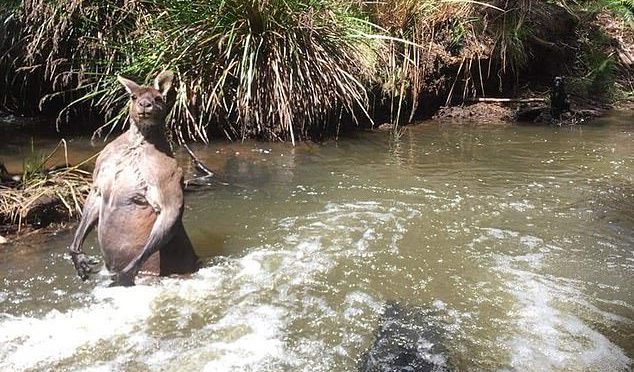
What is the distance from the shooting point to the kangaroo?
432cm

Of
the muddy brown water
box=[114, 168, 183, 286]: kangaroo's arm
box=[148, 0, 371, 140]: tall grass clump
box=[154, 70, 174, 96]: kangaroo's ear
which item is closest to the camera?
the muddy brown water

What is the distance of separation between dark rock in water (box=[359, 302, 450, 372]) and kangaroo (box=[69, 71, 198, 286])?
1.36 meters

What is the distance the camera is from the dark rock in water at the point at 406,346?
3547 millimetres

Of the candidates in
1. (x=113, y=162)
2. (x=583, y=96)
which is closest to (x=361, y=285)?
(x=113, y=162)

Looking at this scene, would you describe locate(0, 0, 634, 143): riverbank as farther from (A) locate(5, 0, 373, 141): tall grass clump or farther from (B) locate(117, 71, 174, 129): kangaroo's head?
(B) locate(117, 71, 174, 129): kangaroo's head

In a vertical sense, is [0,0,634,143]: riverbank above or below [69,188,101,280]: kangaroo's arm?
above

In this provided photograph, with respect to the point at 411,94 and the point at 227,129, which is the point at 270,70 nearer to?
the point at 227,129

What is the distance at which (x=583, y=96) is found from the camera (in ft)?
40.4

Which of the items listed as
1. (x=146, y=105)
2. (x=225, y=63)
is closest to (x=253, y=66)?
(x=225, y=63)

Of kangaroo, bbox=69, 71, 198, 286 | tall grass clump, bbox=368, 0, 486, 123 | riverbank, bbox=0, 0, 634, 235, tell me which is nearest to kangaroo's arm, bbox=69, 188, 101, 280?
kangaroo, bbox=69, 71, 198, 286

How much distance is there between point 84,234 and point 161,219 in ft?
1.95

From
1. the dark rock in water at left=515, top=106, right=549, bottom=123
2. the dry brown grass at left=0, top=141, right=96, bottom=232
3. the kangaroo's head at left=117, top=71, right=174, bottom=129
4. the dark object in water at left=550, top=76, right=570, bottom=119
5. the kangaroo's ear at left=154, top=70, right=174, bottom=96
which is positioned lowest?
the dry brown grass at left=0, top=141, right=96, bottom=232

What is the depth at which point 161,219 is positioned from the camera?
4.19 meters

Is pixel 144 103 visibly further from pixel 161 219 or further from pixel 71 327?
pixel 71 327
